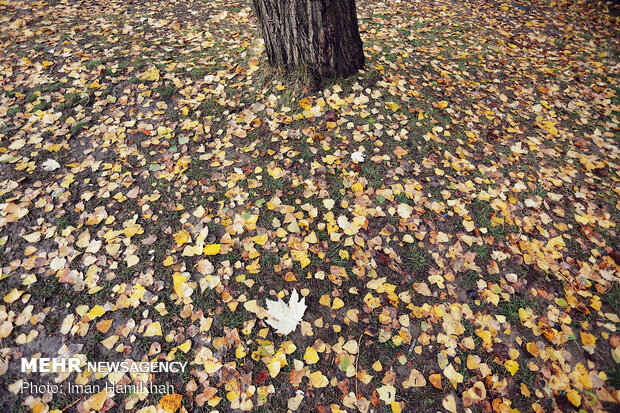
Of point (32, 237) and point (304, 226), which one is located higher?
point (32, 237)

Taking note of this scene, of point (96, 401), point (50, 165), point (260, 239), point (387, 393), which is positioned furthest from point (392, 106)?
point (96, 401)

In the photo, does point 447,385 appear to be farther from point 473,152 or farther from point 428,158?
point 473,152

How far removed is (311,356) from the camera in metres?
2.27

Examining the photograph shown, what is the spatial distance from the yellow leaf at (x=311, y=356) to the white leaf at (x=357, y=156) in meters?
1.86

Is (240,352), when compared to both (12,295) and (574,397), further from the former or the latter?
(574,397)

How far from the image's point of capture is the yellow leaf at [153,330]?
2297 mm

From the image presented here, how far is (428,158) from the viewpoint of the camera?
344cm

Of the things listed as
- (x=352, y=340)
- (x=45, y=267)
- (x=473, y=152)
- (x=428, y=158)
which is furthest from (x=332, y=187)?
(x=45, y=267)

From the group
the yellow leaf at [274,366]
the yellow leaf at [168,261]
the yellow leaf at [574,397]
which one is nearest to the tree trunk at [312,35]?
the yellow leaf at [168,261]

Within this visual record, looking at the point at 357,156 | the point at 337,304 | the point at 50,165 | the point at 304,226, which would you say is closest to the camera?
the point at 337,304

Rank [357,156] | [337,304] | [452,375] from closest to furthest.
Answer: [452,375] → [337,304] → [357,156]

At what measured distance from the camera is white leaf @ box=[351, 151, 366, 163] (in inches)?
131

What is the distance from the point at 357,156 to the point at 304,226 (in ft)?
3.25

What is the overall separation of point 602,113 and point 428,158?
2.81 metres
